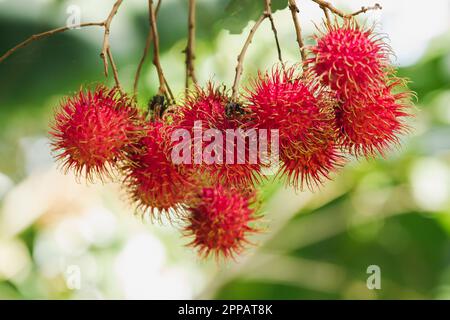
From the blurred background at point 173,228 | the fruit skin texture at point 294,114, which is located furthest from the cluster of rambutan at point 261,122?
the blurred background at point 173,228

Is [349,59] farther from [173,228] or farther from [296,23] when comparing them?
[173,228]

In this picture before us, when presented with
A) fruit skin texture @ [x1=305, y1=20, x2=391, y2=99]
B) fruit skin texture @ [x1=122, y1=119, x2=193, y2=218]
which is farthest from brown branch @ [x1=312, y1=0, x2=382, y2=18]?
fruit skin texture @ [x1=122, y1=119, x2=193, y2=218]

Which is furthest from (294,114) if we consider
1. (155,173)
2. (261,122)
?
(155,173)

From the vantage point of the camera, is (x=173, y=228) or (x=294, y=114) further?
(x=173, y=228)

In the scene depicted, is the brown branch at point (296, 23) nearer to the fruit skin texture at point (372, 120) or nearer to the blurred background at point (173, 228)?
the fruit skin texture at point (372, 120)

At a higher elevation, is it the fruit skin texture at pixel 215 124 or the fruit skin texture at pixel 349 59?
the fruit skin texture at pixel 349 59
